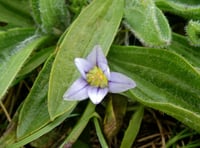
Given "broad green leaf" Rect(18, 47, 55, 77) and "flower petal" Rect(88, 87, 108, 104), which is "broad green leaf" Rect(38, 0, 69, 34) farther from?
"flower petal" Rect(88, 87, 108, 104)

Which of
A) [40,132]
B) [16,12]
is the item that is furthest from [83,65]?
[16,12]

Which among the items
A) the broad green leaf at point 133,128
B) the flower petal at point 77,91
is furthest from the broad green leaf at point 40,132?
the broad green leaf at point 133,128

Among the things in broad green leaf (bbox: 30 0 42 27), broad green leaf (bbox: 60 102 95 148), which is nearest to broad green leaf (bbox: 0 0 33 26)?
broad green leaf (bbox: 30 0 42 27)

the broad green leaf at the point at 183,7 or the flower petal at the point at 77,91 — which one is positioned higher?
the broad green leaf at the point at 183,7

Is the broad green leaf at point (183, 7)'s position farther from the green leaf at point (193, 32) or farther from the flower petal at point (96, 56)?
the flower petal at point (96, 56)

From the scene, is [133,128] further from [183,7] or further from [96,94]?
[183,7]
